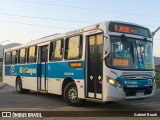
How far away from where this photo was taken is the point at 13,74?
20.9m

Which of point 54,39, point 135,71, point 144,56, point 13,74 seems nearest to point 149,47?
point 144,56

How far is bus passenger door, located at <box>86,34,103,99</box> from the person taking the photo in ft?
38.0

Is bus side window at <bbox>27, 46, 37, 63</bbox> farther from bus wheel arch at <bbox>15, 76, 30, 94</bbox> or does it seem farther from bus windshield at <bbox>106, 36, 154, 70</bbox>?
bus windshield at <bbox>106, 36, 154, 70</bbox>

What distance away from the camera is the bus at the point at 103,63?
444 inches

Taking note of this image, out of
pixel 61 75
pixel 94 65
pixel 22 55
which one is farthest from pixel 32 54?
pixel 94 65

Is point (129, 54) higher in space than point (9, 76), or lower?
higher

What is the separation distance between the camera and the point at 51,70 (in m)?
15.0

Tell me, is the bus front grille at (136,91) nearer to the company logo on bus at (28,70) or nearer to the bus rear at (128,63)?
the bus rear at (128,63)

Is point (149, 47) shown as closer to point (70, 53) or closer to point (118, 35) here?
point (118, 35)

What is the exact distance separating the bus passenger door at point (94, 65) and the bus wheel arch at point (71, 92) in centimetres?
89

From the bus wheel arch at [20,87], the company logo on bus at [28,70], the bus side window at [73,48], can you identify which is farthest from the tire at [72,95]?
the bus wheel arch at [20,87]

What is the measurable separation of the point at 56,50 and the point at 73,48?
1648 mm

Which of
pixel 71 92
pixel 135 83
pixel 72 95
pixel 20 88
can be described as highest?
pixel 135 83

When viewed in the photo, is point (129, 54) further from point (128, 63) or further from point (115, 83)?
point (115, 83)
